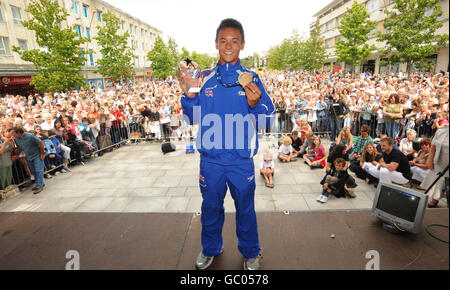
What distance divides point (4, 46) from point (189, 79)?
22.7m

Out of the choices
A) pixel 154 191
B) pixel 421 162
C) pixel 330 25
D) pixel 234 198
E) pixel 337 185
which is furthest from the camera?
pixel 330 25

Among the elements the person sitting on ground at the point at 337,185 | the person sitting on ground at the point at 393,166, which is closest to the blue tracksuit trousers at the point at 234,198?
the person sitting on ground at the point at 337,185

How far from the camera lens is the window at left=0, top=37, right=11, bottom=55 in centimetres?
1680

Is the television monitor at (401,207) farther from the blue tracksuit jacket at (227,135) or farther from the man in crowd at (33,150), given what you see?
the man in crowd at (33,150)

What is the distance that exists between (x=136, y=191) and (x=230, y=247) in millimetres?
3185

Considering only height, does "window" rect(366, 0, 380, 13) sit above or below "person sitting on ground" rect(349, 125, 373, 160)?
above

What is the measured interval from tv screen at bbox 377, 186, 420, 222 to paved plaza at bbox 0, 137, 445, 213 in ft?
3.08

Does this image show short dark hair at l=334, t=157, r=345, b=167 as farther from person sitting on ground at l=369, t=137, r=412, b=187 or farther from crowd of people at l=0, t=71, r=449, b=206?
person sitting on ground at l=369, t=137, r=412, b=187

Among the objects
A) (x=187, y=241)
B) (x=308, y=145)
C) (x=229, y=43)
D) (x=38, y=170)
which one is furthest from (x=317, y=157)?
(x=38, y=170)

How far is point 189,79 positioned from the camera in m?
2.50

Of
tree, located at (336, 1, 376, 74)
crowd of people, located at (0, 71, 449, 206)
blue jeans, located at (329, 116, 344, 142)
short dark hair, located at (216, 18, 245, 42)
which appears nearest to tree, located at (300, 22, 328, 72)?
tree, located at (336, 1, 376, 74)

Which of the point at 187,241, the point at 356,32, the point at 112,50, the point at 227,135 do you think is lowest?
the point at 187,241

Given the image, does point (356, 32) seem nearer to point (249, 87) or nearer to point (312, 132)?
point (312, 132)

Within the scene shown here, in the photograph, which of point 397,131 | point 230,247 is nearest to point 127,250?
point 230,247
